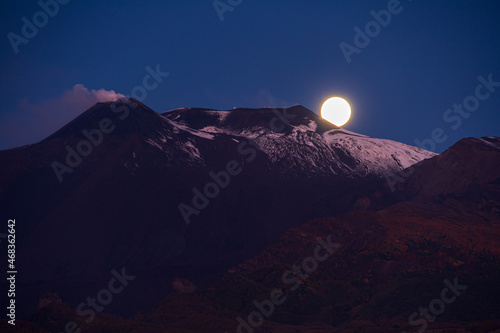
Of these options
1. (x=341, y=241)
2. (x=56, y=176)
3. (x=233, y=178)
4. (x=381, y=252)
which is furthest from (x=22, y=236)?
(x=381, y=252)

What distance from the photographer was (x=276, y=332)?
3703cm
